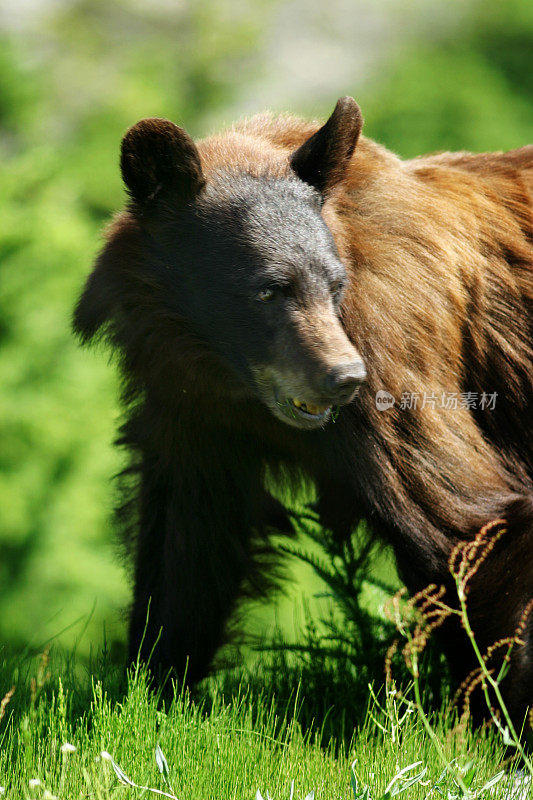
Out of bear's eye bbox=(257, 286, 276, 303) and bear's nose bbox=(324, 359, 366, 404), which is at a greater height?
bear's eye bbox=(257, 286, 276, 303)

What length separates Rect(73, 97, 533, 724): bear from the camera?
323 cm

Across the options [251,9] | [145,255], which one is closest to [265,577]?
[145,255]

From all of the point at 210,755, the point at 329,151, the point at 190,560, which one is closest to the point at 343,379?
the point at 329,151

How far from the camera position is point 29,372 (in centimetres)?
760

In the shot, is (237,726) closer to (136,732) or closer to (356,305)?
(136,732)

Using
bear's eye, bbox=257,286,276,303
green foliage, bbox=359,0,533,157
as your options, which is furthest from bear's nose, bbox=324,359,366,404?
green foliage, bbox=359,0,533,157

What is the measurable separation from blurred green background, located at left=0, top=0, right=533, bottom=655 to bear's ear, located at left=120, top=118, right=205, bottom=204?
4.08 m

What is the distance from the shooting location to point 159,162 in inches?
129

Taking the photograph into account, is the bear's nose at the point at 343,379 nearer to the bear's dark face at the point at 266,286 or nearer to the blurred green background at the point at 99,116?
the bear's dark face at the point at 266,286

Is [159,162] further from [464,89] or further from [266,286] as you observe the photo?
[464,89]

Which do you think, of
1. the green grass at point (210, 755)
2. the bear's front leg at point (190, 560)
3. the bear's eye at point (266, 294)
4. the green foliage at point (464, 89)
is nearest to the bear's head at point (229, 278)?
the bear's eye at point (266, 294)

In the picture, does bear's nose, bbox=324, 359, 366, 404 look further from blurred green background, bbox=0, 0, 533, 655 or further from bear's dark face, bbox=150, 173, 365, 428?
blurred green background, bbox=0, 0, 533, 655

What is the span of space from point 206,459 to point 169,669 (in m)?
0.87

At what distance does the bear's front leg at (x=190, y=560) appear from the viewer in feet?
12.4
